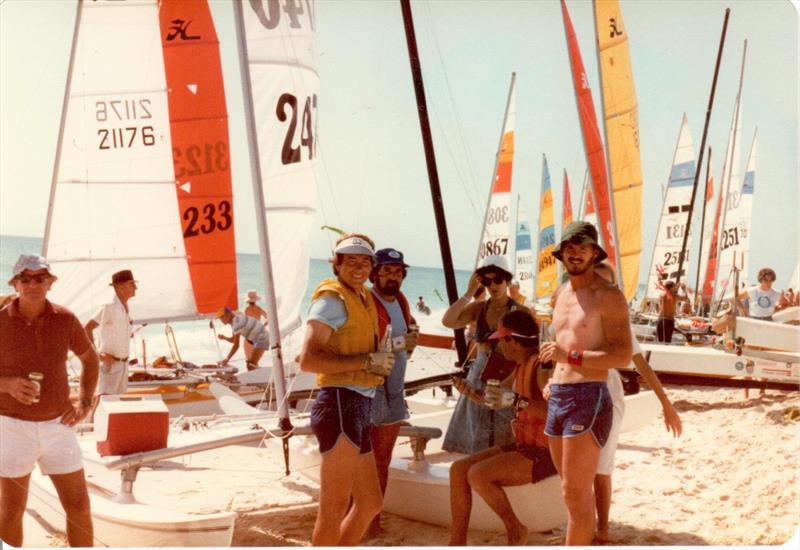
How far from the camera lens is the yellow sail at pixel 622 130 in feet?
32.6

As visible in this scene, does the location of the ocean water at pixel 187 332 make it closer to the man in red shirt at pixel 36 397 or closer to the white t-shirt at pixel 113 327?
the white t-shirt at pixel 113 327

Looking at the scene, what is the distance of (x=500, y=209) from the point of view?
16531 mm

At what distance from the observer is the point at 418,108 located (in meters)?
5.56

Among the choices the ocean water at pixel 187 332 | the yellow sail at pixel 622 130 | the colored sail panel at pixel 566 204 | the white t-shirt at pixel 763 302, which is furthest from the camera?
the colored sail panel at pixel 566 204

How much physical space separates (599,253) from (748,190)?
17732 mm

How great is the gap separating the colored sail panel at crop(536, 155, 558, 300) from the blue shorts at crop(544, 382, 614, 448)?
15313mm

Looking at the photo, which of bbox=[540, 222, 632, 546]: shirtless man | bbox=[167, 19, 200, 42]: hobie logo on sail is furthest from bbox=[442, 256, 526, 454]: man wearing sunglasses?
bbox=[167, 19, 200, 42]: hobie logo on sail

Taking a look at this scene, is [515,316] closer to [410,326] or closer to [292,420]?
[410,326]

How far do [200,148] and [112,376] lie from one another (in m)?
3.09

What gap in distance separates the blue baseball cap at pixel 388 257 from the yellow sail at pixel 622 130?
668cm

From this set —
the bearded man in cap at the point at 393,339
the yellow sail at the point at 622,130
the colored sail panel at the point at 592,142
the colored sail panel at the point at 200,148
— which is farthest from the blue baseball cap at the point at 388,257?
the yellow sail at the point at 622,130

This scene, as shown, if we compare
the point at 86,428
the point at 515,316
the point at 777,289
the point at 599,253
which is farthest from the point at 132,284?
the point at 777,289

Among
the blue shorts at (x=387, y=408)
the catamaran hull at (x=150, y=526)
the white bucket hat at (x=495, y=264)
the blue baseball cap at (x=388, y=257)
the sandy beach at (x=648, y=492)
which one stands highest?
the blue baseball cap at (x=388, y=257)

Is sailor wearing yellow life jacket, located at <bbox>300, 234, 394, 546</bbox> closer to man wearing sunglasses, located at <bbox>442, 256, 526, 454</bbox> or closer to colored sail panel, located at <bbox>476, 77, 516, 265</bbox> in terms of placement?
man wearing sunglasses, located at <bbox>442, 256, 526, 454</bbox>
